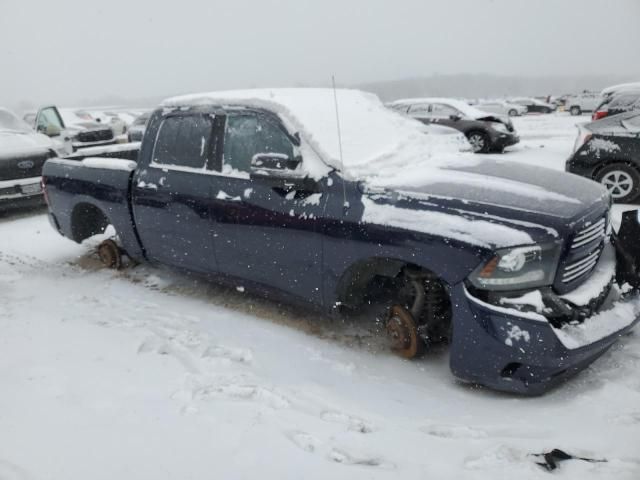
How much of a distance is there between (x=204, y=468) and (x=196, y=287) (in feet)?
8.86

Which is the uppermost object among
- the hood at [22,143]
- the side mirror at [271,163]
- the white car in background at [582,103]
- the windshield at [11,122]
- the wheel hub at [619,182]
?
the side mirror at [271,163]

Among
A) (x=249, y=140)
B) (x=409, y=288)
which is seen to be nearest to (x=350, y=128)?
(x=249, y=140)

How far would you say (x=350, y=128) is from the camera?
12.9 ft

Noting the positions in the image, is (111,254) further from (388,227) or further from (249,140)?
(388,227)

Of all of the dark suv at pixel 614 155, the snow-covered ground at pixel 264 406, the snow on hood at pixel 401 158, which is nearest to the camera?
the snow-covered ground at pixel 264 406

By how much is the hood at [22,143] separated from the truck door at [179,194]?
4936mm

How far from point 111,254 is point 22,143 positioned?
4.64 metres

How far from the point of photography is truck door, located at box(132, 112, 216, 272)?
4.14m

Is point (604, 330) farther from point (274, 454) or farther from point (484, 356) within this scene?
point (274, 454)

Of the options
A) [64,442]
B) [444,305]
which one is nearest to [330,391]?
[444,305]

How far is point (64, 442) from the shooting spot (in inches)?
105

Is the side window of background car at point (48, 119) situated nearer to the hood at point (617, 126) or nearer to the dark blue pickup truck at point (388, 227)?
the dark blue pickup truck at point (388, 227)

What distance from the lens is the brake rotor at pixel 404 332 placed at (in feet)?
10.9

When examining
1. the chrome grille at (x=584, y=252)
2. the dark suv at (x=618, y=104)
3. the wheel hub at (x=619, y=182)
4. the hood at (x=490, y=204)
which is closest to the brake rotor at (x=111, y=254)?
the hood at (x=490, y=204)
